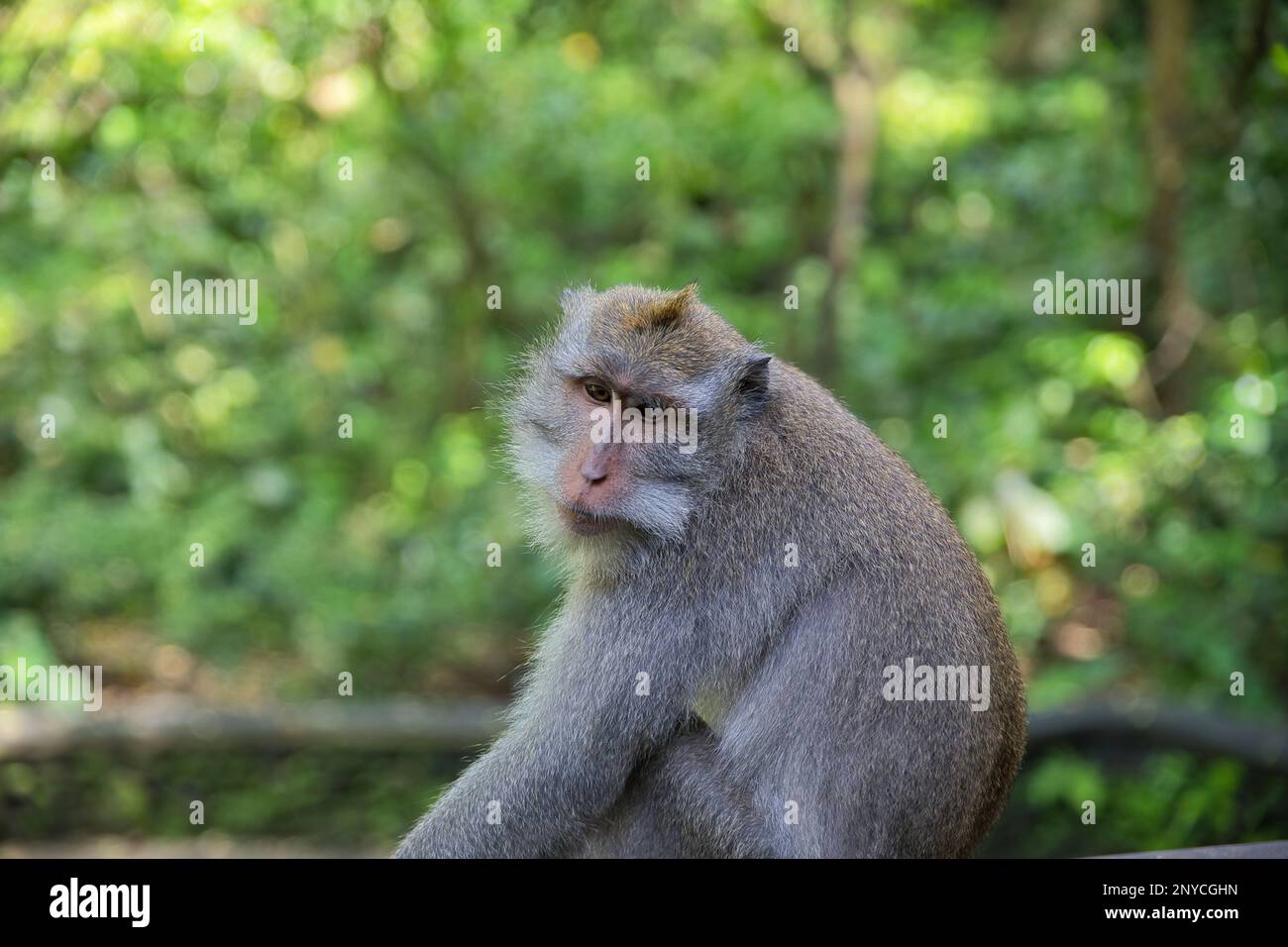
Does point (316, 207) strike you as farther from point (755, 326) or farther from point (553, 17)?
point (755, 326)

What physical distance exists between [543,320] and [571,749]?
649 cm

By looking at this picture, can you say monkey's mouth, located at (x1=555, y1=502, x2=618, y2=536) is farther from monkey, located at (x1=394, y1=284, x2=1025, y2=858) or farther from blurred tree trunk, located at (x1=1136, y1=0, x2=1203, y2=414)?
blurred tree trunk, located at (x1=1136, y1=0, x2=1203, y2=414)

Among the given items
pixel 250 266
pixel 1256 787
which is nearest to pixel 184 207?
pixel 250 266

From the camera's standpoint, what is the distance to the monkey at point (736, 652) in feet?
15.8

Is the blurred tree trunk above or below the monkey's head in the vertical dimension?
above

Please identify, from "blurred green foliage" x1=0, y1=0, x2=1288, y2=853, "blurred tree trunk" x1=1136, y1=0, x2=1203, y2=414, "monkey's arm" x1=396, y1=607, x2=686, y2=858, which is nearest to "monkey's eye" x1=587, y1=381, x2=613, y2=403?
"monkey's arm" x1=396, y1=607, x2=686, y2=858

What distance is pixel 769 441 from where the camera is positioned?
5.15 m

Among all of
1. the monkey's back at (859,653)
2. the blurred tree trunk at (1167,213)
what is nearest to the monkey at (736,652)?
the monkey's back at (859,653)

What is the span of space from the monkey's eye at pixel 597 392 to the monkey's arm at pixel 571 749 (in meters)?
0.83

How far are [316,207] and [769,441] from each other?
8.72 metres

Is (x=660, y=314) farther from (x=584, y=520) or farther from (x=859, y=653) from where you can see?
(x=859, y=653)

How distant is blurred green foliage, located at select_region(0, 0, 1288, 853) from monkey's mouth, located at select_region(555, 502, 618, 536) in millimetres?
6135

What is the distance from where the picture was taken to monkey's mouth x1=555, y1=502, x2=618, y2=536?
16.1 feet

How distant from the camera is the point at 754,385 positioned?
16.7 feet
